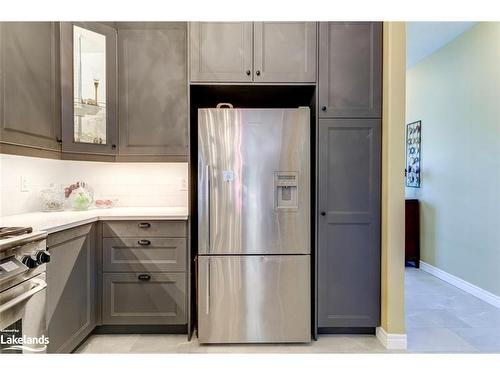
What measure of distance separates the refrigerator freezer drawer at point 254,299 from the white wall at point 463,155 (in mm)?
2075

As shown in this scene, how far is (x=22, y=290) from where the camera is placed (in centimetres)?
140

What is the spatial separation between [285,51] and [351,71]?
485 mm

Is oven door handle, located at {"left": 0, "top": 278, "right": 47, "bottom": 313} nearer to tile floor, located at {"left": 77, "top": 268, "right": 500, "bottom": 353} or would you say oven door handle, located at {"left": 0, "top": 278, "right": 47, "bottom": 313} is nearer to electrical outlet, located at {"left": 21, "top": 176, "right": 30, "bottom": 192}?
tile floor, located at {"left": 77, "top": 268, "right": 500, "bottom": 353}

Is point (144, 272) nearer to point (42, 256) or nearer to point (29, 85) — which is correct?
point (42, 256)

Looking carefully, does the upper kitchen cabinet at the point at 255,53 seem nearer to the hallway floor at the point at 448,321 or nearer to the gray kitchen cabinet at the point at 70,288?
the gray kitchen cabinet at the point at 70,288

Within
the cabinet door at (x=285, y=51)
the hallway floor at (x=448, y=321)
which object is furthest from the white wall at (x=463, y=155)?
the cabinet door at (x=285, y=51)

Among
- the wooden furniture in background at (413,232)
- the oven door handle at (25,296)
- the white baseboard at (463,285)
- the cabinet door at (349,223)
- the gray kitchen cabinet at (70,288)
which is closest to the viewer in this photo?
the oven door handle at (25,296)

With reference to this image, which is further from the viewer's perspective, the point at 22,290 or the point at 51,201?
the point at 51,201

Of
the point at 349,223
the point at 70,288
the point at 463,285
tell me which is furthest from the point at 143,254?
the point at 463,285

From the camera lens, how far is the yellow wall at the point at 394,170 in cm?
201

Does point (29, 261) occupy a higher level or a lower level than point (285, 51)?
lower

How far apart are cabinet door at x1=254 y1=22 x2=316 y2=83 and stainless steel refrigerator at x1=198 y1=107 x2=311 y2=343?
291mm
